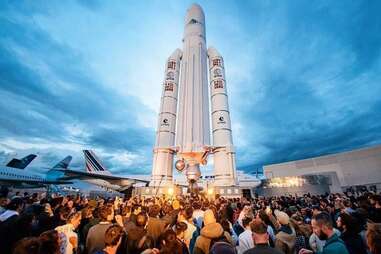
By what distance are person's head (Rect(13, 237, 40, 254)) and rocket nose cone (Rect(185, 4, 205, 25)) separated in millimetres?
28157

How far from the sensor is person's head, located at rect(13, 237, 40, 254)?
4.98 ft

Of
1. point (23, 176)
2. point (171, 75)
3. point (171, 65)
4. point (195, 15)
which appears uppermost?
point (195, 15)

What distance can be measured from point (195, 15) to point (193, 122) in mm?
15981

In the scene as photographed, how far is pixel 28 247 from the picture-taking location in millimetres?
1550

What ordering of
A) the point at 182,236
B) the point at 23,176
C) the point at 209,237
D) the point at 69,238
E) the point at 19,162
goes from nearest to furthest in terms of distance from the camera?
the point at 209,237
the point at 69,238
the point at 182,236
the point at 23,176
the point at 19,162

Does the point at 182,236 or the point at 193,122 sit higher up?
the point at 193,122

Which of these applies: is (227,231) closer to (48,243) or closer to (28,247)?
(48,243)

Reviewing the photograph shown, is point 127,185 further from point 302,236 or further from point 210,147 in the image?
point 302,236

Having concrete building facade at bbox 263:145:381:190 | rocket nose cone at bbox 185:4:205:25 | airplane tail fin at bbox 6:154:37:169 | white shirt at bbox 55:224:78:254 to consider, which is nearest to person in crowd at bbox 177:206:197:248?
white shirt at bbox 55:224:78:254

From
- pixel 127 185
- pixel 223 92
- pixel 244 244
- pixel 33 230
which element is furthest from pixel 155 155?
pixel 244 244

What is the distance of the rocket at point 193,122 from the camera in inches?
735

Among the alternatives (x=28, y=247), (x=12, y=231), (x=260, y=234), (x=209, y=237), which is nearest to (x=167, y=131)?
(x=12, y=231)

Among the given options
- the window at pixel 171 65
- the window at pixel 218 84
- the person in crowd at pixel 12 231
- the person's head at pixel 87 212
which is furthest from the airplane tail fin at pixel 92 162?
the person in crowd at pixel 12 231

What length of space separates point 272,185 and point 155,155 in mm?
21119
